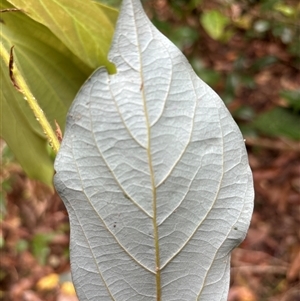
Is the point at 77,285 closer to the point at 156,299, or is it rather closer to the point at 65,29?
the point at 156,299

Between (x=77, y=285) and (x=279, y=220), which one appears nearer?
(x=77, y=285)

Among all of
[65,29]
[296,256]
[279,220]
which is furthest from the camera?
[279,220]

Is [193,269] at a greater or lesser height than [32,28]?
lesser

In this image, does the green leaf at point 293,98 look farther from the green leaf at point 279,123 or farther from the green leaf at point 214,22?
the green leaf at point 214,22

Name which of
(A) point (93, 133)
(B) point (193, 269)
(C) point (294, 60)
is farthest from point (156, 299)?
(C) point (294, 60)

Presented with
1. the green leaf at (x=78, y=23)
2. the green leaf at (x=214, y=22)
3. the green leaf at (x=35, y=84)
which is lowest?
the green leaf at (x=214, y=22)

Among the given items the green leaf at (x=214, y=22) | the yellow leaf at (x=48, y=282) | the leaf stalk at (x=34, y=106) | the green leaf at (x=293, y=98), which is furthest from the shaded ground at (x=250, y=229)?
the leaf stalk at (x=34, y=106)
